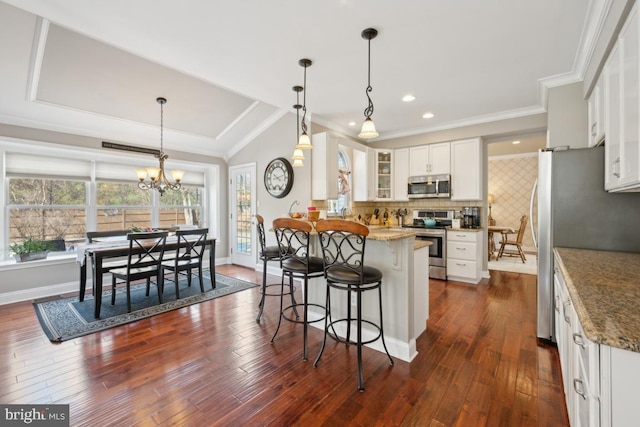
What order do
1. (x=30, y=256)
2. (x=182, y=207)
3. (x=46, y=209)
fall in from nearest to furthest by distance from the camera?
1. (x=30, y=256)
2. (x=46, y=209)
3. (x=182, y=207)

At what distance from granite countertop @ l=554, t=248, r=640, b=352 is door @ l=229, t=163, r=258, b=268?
4.71 metres

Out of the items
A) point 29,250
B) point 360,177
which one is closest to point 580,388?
point 360,177

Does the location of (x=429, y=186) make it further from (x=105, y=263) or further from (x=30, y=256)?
(x=30, y=256)

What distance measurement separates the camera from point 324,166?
14.4ft

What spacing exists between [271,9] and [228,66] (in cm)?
105

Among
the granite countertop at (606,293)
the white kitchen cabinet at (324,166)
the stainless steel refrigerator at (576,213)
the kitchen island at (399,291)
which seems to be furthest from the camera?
the white kitchen cabinet at (324,166)

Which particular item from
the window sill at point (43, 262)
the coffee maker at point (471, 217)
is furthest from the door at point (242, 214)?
the coffee maker at point (471, 217)

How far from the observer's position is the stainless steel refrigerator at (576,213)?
216 cm

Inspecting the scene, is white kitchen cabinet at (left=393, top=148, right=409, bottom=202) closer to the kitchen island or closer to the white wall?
the white wall

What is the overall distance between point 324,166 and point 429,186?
2.02m

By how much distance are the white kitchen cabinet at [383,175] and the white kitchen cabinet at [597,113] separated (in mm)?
2995

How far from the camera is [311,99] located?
383 centimetres

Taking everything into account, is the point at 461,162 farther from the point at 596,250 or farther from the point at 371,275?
the point at 371,275

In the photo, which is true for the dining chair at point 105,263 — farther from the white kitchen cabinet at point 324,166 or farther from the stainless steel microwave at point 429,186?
the stainless steel microwave at point 429,186
